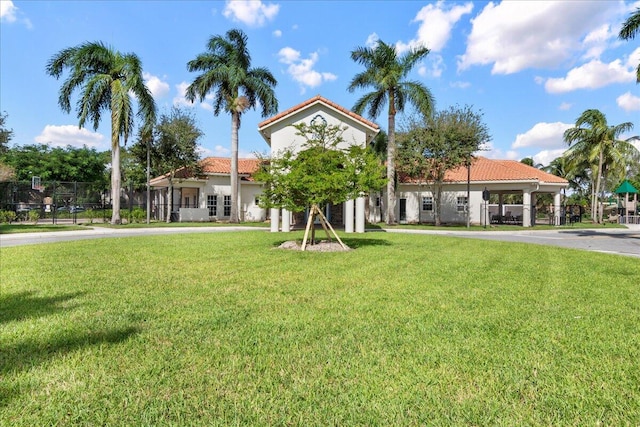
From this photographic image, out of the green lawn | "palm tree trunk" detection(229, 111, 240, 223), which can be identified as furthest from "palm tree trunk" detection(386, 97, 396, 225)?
the green lawn

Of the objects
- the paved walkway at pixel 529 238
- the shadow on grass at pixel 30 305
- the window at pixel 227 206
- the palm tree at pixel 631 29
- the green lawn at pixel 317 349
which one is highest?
the palm tree at pixel 631 29

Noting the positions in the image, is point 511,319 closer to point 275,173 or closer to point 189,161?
point 275,173

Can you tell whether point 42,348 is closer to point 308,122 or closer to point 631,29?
point 308,122

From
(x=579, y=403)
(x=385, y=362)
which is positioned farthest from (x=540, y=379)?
(x=385, y=362)

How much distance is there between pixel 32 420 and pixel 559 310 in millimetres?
5920

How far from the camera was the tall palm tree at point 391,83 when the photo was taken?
25.1 m

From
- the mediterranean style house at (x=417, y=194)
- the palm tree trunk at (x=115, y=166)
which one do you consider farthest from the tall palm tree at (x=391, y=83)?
the palm tree trunk at (x=115, y=166)

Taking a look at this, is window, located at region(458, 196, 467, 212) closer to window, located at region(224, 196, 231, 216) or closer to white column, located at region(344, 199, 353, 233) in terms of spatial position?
white column, located at region(344, 199, 353, 233)

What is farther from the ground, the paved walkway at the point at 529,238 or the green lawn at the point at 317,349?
the paved walkway at the point at 529,238

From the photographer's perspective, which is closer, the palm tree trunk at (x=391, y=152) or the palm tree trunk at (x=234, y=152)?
the palm tree trunk at (x=391, y=152)

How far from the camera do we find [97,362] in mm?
3379

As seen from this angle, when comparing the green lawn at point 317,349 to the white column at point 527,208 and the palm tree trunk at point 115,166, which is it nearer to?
the palm tree trunk at point 115,166

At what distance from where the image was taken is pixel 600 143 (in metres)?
33.1

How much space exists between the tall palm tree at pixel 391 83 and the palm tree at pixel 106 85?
49.7ft
